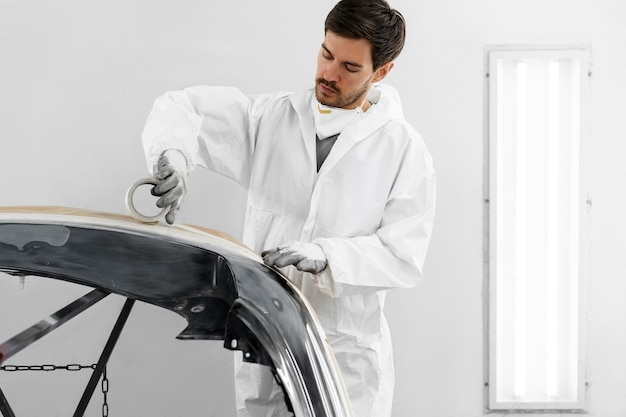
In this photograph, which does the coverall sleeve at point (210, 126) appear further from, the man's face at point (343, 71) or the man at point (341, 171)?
the man's face at point (343, 71)

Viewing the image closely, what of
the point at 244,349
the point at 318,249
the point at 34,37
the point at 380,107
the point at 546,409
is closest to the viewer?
the point at 244,349

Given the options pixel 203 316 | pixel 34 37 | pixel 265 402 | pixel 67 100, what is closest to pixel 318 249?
pixel 203 316

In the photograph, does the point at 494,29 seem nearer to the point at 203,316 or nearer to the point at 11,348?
the point at 203,316

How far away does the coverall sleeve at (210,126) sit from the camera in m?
1.15

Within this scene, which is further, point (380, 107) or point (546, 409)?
point (546, 409)

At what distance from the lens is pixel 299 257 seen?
1062mm

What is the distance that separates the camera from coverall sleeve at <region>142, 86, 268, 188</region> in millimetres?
1150

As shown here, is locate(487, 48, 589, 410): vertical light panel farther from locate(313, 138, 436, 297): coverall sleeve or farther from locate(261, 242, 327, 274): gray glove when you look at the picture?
locate(261, 242, 327, 274): gray glove

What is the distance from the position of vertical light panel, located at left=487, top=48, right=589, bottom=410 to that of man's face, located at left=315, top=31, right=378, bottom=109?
0.59 metres

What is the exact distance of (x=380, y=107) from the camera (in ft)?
4.34

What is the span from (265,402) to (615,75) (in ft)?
3.99

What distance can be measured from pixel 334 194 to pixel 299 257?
9.8 inches

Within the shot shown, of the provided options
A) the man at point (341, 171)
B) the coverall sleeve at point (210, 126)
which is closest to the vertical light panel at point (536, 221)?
the man at point (341, 171)

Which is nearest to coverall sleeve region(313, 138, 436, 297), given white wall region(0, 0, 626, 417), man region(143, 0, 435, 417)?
man region(143, 0, 435, 417)
